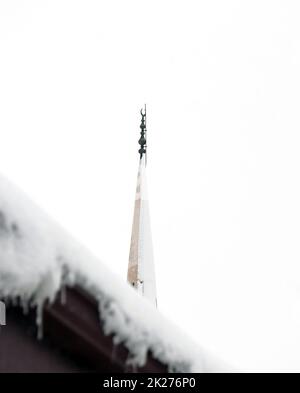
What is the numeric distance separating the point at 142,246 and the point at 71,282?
1843cm

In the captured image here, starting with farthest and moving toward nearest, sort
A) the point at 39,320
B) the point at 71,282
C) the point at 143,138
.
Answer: the point at 143,138, the point at 39,320, the point at 71,282

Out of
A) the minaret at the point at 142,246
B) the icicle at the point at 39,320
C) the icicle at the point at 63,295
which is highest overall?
the minaret at the point at 142,246

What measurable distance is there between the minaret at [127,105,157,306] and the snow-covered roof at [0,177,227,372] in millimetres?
15921

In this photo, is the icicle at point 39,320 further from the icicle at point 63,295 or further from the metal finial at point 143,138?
the metal finial at point 143,138

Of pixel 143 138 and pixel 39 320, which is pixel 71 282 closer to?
pixel 39 320

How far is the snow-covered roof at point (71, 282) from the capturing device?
1705mm

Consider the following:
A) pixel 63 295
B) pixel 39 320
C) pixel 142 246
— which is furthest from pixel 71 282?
pixel 142 246

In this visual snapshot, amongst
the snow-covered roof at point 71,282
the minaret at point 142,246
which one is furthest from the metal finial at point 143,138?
the snow-covered roof at point 71,282

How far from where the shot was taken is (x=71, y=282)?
1.79 metres

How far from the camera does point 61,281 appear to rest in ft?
5.84

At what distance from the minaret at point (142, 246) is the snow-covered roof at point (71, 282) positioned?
1592 centimetres

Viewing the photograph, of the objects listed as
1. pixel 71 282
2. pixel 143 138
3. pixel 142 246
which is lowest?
pixel 71 282
